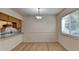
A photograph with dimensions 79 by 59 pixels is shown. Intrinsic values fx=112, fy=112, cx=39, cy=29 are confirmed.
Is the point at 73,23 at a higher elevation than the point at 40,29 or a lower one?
higher

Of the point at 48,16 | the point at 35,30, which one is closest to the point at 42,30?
the point at 35,30

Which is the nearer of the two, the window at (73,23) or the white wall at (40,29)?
the window at (73,23)

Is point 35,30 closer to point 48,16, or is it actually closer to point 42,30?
point 42,30

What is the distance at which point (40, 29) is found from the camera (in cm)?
915

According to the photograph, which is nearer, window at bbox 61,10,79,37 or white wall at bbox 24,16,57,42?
window at bbox 61,10,79,37

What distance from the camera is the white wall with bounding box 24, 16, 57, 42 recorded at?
9055 mm

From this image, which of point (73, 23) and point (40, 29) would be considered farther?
point (40, 29)

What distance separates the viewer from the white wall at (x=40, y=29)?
9.05 m
